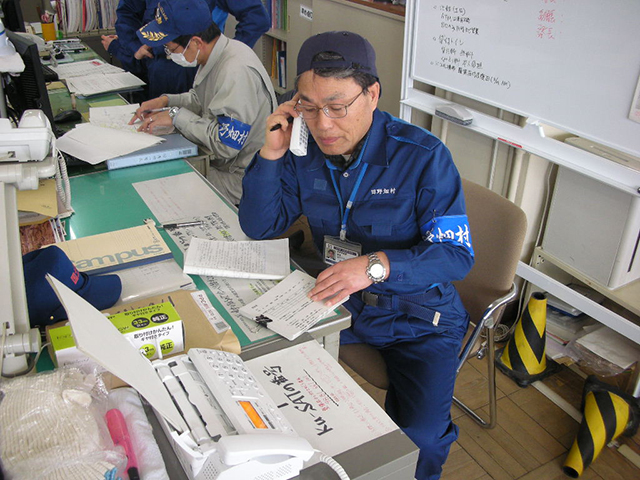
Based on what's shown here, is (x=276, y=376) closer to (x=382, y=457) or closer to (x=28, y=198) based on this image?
(x=382, y=457)

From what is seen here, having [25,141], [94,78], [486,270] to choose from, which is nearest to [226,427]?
[25,141]

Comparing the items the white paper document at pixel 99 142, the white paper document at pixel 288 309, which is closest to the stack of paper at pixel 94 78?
the white paper document at pixel 99 142

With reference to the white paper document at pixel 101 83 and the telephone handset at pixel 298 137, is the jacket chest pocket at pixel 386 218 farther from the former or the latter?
the white paper document at pixel 101 83

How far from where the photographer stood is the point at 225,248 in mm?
1568

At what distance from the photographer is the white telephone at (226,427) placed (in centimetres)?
81

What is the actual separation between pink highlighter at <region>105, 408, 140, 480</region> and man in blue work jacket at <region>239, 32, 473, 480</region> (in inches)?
21.9

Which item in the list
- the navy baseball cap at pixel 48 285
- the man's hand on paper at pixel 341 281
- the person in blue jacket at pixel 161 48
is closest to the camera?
Answer: the navy baseball cap at pixel 48 285

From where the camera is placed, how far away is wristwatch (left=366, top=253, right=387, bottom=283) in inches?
56.0

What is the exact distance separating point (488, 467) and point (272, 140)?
1.31m

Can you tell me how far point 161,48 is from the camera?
309 centimetres

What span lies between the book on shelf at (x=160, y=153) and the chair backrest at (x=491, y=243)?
108 centimetres

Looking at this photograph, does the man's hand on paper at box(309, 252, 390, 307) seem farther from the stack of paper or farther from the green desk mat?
the stack of paper

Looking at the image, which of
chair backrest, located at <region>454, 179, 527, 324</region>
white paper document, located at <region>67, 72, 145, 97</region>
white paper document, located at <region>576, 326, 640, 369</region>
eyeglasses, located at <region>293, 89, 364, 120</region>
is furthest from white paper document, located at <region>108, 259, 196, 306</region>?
white paper document, located at <region>67, 72, 145, 97</region>

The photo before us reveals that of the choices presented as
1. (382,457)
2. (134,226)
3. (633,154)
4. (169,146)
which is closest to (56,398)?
Result: (382,457)
